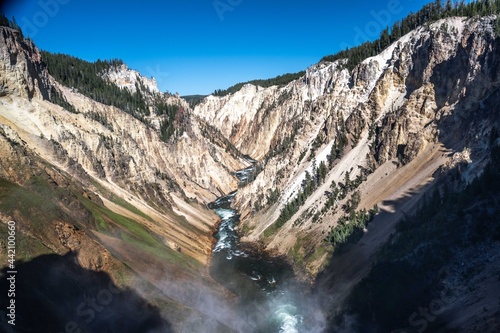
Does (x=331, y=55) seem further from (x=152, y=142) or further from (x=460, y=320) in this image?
(x=460, y=320)

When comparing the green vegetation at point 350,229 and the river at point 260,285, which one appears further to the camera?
the green vegetation at point 350,229

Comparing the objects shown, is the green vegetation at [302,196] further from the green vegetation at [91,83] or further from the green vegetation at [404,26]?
the green vegetation at [91,83]

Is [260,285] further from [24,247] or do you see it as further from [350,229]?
[24,247]

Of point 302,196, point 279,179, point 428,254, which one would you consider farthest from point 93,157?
point 428,254

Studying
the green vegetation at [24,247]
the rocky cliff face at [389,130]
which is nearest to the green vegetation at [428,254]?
the rocky cliff face at [389,130]

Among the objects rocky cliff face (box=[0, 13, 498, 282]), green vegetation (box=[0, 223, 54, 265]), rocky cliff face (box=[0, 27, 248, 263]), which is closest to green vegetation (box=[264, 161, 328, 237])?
rocky cliff face (box=[0, 13, 498, 282])

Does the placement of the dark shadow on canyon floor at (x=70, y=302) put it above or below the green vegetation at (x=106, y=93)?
below

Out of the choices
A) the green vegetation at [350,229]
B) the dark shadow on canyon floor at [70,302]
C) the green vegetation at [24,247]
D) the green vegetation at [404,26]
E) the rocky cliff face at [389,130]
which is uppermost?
the green vegetation at [404,26]
